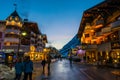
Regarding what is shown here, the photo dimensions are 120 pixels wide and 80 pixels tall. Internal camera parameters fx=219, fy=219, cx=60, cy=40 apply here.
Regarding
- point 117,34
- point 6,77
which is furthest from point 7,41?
point 6,77

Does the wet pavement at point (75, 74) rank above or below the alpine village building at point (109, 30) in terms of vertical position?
below

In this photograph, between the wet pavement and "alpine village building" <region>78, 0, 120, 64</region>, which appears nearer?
the wet pavement

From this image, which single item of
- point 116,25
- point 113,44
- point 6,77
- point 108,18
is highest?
point 108,18

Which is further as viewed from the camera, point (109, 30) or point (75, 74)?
point (109, 30)

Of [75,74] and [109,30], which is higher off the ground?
[109,30]

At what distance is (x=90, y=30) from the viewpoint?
226 feet

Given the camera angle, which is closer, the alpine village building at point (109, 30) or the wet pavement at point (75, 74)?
the wet pavement at point (75, 74)

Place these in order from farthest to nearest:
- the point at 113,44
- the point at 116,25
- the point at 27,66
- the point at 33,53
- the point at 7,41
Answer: the point at 33,53 < the point at 7,41 < the point at 113,44 < the point at 116,25 < the point at 27,66

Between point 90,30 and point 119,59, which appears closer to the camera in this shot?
point 119,59

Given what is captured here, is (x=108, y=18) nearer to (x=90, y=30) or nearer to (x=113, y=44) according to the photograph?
(x=113, y=44)

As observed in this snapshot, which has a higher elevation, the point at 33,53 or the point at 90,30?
the point at 90,30

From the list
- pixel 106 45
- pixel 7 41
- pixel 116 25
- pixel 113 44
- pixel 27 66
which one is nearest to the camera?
pixel 27 66

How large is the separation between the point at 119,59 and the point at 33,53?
174 feet

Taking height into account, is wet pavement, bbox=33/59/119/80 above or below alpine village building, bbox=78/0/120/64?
below
